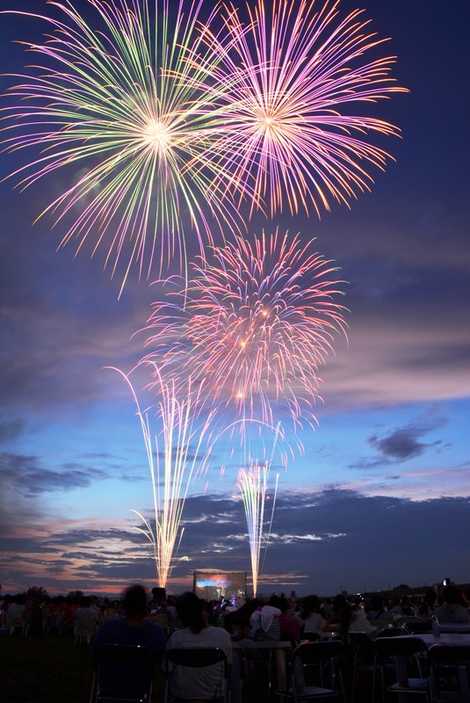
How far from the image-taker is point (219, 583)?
118 ft

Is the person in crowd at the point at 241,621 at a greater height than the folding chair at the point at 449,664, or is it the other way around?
the person in crowd at the point at 241,621

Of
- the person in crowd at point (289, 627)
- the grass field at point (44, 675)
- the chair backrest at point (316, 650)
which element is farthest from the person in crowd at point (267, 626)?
the chair backrest at point (316, 650)

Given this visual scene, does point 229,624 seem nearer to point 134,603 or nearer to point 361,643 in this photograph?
point 361,643

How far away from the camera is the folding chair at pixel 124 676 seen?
586 cm

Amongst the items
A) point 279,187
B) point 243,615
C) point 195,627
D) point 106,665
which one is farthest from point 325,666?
point 279,187

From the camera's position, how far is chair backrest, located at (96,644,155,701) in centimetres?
586

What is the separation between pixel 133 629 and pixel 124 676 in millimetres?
385

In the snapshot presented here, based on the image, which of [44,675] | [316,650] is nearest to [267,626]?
[316,650]

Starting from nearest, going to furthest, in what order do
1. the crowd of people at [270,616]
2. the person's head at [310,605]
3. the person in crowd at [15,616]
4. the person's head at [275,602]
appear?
the crowd of people at [270,616] < the person's head at [275,602] < the person's head at [310,605] < the person in crowd at [15,616]

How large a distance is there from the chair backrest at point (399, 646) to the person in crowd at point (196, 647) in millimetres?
1567

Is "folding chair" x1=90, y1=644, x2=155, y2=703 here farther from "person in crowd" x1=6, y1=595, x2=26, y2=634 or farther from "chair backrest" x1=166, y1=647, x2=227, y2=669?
"person in crowd" x1=6, y1=595, x2=26, y2=634

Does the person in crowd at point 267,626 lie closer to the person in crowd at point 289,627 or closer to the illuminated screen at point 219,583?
the person in crowd at point 289,627

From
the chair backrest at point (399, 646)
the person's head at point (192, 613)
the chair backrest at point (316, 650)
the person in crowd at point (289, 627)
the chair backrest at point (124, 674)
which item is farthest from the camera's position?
the person in crowd at point (289, 627)

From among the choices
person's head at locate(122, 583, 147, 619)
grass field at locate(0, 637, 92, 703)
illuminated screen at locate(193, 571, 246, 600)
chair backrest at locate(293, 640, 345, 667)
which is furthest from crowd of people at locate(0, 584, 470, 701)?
illuminated screen at locate(193, 571, 246, 600)
